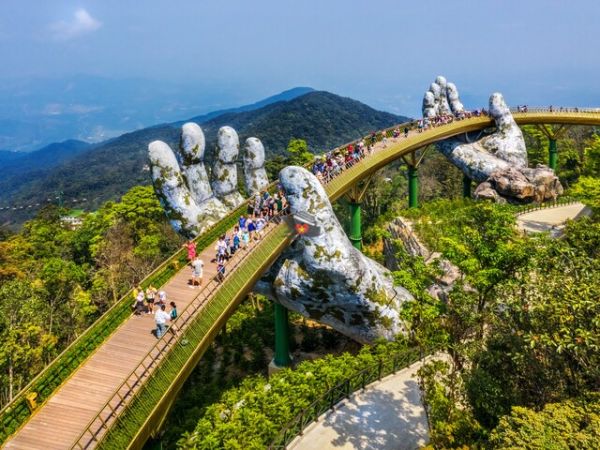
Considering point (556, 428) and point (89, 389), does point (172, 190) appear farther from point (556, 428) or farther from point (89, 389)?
point (556, 428)

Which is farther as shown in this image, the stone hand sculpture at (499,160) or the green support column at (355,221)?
the stone hand sculpture at (499,160)

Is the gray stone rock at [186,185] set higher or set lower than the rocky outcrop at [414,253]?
higher

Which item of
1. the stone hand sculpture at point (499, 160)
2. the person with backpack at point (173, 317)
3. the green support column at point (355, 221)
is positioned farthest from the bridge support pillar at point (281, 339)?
the stone hand sculpture at point (499, 160)

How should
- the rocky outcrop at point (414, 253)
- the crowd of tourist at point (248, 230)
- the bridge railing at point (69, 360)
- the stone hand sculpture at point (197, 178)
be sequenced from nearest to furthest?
the bridge railing at point (69, 360) → the crowd of tourist at point (248, 230) → the stone hand sculpture at point (197, 178) → the rocky outcrop at point (414, 253)

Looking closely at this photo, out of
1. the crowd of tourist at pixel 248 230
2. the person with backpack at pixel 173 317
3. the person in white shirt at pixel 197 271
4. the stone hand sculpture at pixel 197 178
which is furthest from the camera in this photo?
the stone hand sculpture at pixel 197 178

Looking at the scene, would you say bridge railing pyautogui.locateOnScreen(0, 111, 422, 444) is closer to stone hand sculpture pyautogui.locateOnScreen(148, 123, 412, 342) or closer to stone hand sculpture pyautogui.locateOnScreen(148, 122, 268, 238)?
stone hand sculpture pyautogui.locateOnScreen(148, 123, 412, 342)

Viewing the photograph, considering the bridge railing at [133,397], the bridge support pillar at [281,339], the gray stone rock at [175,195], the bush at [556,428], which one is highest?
the gray stone rock at [175,195]

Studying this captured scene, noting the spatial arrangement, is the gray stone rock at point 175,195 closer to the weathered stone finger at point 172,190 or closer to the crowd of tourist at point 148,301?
the weathered stone finger at point 172,190

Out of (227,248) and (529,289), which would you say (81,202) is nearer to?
(227,248)
